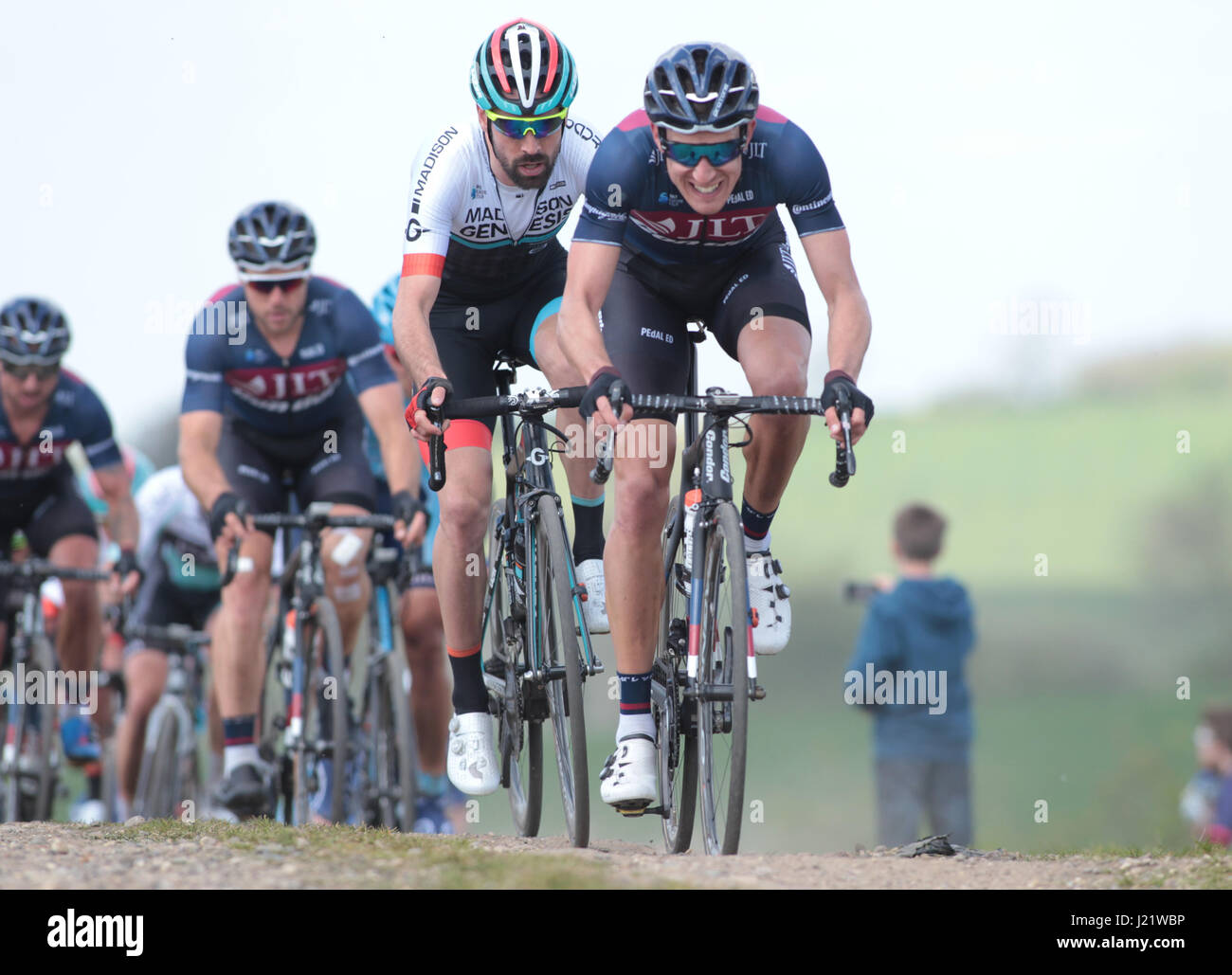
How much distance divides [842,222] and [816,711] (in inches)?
1318

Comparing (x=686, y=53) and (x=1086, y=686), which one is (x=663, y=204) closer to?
(x=686, y=53)

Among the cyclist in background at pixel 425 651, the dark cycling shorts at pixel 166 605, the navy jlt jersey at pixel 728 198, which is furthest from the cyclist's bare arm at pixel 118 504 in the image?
the navy jlt jersey at pixel 728 198

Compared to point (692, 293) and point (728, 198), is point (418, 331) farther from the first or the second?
point (728, 198)

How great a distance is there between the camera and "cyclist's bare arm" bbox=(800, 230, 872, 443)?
5.01m

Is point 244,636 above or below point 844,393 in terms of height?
below

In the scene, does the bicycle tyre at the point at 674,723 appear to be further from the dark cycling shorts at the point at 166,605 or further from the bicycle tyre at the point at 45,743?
the dark cycling shorts at the point at 166,605

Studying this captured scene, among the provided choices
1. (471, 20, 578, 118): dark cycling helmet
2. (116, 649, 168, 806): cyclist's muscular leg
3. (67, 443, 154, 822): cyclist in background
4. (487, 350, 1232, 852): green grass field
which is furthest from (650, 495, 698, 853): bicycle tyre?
(487, 350, 1232, 852): green grass field

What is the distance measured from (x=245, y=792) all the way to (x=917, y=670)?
10.7ft

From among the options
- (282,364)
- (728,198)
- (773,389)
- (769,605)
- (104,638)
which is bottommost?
(104,638)

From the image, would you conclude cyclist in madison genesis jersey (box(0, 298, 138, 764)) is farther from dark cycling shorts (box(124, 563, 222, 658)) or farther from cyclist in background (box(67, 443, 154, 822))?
dark cycling shorts (box(124, 563, 222, 658))

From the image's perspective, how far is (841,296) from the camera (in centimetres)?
511

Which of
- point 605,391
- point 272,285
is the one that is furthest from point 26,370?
point 605,391

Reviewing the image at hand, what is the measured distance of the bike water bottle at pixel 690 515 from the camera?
5.12 metres
